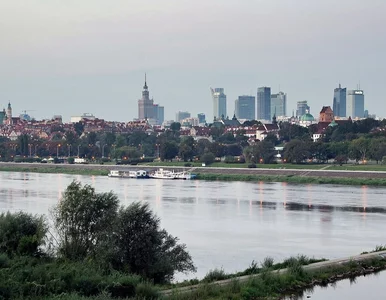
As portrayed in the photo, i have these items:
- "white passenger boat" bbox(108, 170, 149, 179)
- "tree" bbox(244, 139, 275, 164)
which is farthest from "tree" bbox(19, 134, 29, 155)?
"tree" bbox(244, 139, 275, 164)

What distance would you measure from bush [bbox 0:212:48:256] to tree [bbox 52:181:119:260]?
1.70 ft

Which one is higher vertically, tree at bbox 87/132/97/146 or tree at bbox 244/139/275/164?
tree at bbox 87/132/97/146

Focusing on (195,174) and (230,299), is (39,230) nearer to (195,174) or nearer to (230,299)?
(230,299)

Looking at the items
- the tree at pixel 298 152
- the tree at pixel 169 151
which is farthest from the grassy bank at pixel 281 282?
the tree at pixel 169 151

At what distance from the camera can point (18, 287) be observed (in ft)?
38.3

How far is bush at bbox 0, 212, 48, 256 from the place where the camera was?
1477 centimetres

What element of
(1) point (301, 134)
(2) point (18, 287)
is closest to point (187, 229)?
(2) point (18, 287)

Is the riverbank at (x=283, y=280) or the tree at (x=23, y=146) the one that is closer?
the riverbank at (x=283, y=280)

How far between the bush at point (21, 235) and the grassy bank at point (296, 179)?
1322 inches

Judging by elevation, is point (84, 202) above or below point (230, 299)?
above

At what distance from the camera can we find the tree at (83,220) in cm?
1538

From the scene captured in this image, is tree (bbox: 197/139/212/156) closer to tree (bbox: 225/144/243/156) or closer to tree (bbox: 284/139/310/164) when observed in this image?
tree (bbox: 225/144/243/156)

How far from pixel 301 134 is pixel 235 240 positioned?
225ft

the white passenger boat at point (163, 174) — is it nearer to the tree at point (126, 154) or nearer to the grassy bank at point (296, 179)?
the grassy bank at point (296, 179)
